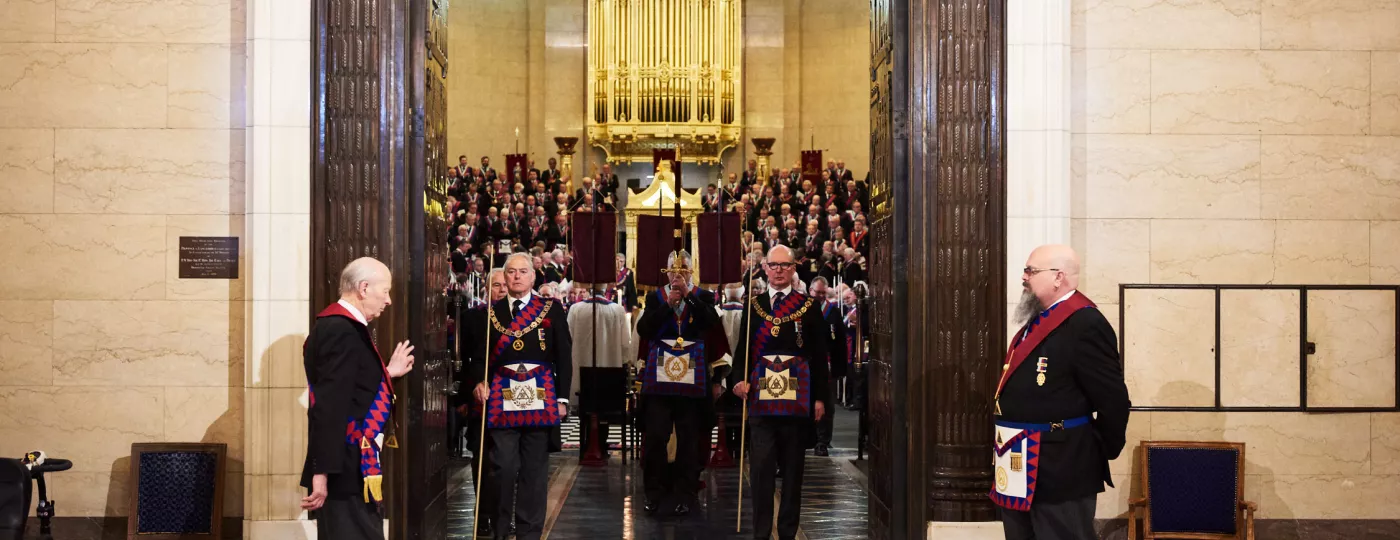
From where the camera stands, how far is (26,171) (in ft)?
21.8

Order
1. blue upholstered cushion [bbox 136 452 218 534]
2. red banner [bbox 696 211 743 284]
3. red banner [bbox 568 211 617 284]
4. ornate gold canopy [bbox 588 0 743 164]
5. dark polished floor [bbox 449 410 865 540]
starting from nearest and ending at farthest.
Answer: blue upholstered cushion [bbox 136 452 218 534] → dark polished floor [bbox 449 410 865 540] → red banner [bbox 696 211 743 284] → red banner [bbox 568 211 617 284] → ornate gold canopy [bbox 588 0 743 164]

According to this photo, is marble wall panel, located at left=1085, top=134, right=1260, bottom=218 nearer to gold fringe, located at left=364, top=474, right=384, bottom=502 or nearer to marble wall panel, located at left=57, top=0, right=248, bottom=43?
gold fringe, located at left=364, top=474, right=384, bottom=502

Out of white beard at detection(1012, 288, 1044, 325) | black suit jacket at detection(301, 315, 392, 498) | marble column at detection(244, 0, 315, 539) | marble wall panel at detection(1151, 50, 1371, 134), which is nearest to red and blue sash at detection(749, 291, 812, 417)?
white beard at detection(1012, 288, 1044, 325)

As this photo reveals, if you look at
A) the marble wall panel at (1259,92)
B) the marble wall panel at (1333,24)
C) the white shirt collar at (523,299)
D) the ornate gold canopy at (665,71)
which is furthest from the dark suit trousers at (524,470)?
the ornate gold canopy at (665,71)

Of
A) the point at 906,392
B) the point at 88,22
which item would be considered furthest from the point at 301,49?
the point at 906,392

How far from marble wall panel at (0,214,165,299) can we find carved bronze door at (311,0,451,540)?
115 centimetres

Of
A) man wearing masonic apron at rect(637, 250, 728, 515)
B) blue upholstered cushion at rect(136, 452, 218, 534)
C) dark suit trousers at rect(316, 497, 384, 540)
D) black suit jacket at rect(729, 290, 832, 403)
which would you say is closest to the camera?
dark suit trousers at rect(316, 497, 384, 540)

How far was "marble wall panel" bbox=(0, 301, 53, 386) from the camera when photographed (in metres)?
6.66

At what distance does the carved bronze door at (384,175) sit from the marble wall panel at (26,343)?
1641mm

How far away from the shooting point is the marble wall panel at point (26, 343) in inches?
262

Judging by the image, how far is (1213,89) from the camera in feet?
22.1

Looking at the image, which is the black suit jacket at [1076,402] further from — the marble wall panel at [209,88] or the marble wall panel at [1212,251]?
the marble wall panel at [209,88]

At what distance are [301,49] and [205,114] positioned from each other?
750 mm

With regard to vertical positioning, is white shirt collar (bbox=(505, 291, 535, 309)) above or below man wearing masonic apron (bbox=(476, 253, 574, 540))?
above
